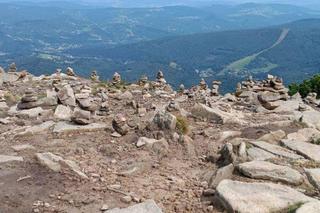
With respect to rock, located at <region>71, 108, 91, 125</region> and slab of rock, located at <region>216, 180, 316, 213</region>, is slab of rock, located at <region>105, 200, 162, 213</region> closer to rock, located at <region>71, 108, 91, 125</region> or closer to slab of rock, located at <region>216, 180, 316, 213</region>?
slab of rock, located at <region>216, 180, 316, 213</region>

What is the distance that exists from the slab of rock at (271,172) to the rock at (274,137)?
330 cm

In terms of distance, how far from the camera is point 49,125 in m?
17.8

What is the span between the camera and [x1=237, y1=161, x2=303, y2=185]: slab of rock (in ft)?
41.7

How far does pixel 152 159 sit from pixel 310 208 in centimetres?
502

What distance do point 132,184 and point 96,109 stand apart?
8.47 metres

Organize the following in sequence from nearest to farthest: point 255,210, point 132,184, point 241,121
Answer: point 255,210, point 132,184, point 241,121

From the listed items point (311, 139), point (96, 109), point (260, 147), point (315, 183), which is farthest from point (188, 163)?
point (96, 109)

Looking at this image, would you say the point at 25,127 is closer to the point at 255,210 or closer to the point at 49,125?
the point at 49,125

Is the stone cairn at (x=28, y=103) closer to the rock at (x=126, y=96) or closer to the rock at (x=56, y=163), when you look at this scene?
the rock at (x=126, y=96)

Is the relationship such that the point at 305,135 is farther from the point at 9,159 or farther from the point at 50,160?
the point at 9,159

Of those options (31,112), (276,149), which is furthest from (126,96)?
(276,149)

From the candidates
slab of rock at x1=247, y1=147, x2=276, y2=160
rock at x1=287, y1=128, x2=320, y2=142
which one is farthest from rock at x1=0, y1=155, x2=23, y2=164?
rock at x1=287, y1=128, x2=320, y2=142

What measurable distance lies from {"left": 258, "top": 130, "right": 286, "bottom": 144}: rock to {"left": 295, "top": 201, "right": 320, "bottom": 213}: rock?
547 cm

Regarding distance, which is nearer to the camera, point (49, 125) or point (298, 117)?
point (49, 125)
